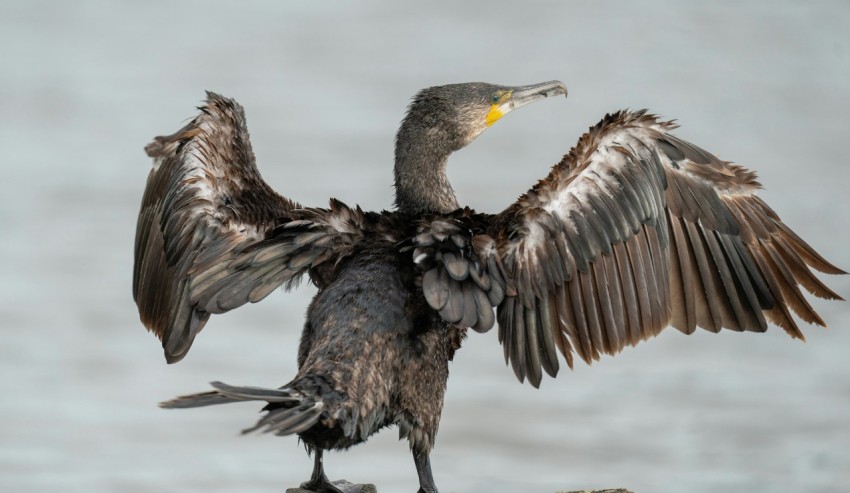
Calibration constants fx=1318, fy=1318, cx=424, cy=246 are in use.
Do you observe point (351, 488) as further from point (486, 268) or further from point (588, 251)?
point (588, 251)

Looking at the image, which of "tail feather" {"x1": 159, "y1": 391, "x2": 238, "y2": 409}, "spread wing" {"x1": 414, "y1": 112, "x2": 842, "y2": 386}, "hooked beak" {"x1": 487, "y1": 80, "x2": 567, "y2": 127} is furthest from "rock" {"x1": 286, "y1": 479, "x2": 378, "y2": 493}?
"hooked beak" {"x1": 487, "y1": 80, "x2": 567, "y2": 127}

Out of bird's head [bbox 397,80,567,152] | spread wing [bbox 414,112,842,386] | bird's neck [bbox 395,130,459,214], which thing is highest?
bird's head [bbox 397,80,567,152]

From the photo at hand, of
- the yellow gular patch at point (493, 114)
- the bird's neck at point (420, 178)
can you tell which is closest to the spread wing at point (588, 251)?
the bird's neck at point (420, 178)

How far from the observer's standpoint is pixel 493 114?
7.91m

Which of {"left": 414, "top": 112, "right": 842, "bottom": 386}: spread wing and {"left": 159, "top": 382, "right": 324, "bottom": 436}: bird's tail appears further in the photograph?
{"left": 414, "top": 112, "right": 842, "bottom": 386}: spread wing

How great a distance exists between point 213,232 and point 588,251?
79.7 inches

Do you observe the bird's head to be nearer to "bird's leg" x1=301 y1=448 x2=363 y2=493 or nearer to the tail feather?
"bird's leg" x1=301 y1=448 x2=363 y2=493

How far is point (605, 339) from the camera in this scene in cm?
685

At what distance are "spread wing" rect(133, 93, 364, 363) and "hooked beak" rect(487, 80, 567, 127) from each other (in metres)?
1.27

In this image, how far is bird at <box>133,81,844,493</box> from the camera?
21.8 feet

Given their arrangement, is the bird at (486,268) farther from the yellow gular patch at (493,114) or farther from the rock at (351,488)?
the yellow gular patch at (493,114)

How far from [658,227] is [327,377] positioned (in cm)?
194

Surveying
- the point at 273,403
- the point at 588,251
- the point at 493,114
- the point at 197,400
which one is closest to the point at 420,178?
the point at 493,114

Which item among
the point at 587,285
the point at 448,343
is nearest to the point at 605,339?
the point at 587,285
